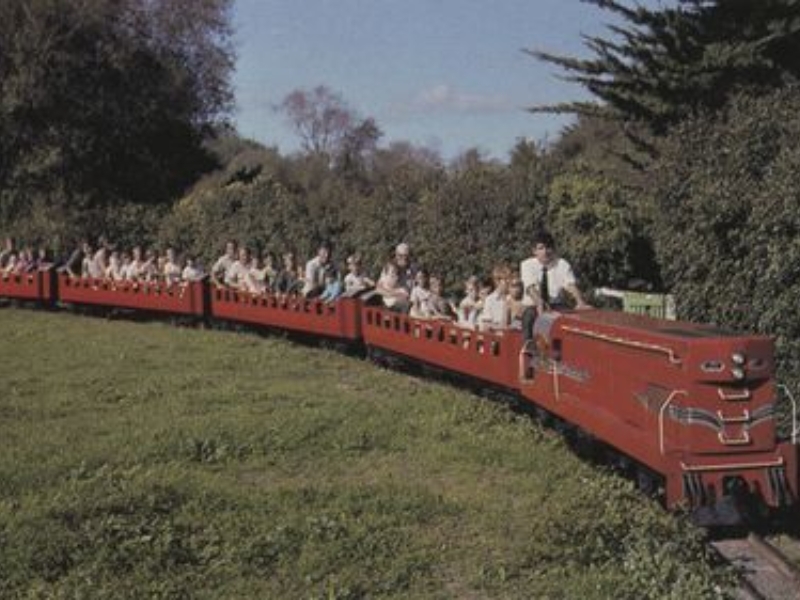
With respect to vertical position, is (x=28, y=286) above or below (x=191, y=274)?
below

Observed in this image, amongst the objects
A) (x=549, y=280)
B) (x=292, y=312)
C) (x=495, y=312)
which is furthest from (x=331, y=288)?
(x=549, y=280)

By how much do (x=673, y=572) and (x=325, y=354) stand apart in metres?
11.0

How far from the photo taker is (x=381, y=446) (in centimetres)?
1097

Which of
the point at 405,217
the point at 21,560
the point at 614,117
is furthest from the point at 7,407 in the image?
the point at 614,117

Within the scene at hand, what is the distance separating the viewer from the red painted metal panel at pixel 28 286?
2584 cm

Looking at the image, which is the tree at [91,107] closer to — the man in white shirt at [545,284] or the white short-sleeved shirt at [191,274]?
the white short-sleeved shirt at [191,274]

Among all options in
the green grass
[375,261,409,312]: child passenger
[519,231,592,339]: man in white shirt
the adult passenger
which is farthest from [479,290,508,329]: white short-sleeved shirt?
the adult passenger

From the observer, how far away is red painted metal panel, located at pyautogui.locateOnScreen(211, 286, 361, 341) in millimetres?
17484

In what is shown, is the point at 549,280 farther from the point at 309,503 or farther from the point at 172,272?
the point at 172,272

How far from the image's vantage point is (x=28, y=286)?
26328 millimetres

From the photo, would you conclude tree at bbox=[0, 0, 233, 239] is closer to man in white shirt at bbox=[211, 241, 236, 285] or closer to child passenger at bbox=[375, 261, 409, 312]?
man in white shirt at bbox=[211, 241, 236, 285]

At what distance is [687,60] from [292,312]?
9.42 metres

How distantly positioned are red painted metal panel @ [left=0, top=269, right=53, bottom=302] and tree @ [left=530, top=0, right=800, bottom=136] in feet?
38.3

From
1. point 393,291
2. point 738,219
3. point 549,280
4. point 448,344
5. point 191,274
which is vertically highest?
point 738,219
